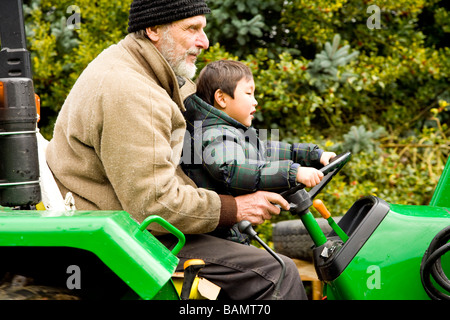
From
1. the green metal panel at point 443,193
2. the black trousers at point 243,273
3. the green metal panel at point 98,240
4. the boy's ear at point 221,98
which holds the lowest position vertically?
the black trousers at point 243,273

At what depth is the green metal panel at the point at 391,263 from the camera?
1.80 metres

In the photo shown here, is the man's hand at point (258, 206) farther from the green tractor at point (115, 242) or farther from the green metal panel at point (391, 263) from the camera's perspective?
the green metal panel at point (391, 263)

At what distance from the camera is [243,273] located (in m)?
1.91

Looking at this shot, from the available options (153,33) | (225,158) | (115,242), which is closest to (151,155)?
(225,158)

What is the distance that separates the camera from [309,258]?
10.8 ft

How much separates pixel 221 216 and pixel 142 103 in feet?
1.61

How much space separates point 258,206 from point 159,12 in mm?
847

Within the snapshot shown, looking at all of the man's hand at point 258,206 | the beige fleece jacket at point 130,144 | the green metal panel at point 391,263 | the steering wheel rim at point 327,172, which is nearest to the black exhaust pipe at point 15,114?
the beige fleece jacket at point 130,144

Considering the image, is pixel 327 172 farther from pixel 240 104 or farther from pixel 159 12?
pixel 159 12

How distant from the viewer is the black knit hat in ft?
6.84

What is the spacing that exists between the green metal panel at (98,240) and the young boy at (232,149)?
751 mm

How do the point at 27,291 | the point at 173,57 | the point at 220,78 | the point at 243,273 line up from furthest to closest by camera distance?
the point at 220,78 < the point at 173,57 < the point at 243,273 < the point at 27,291

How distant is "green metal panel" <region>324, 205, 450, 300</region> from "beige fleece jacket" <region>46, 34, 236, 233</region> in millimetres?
477

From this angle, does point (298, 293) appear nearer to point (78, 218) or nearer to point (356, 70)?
point (78, 218)
